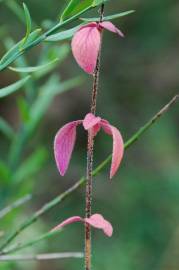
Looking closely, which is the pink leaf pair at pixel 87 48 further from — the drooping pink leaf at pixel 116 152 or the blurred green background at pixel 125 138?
the blurred green background at pixel 125 138

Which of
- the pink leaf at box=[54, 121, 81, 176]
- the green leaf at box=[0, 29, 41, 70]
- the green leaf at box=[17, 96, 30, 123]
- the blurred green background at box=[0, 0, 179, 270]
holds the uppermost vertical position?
the blurred green background at box=[0, 0, 179, 270]

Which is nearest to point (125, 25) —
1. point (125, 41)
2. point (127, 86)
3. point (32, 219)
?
point (125, 41)

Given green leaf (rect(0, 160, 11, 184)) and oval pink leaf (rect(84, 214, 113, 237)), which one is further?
green leaf (rect(0, 160, 11, 184))

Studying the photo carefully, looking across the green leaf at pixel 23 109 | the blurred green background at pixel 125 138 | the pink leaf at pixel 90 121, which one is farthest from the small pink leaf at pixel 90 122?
the blurred green background at pixel 125 138

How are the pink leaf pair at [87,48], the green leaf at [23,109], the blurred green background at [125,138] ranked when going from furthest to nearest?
the blurred green background at [125,138] → the green leaf at [23,109] → the pink leaf pair at [87,48]

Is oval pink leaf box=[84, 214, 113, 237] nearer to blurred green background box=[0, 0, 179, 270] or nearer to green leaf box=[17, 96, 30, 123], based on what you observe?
green leaf box=[17, 96, 30, 123]

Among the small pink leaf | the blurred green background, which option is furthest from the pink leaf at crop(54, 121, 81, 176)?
the blurred green background

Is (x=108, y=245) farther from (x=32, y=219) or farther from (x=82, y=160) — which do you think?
(x=32, y=219)
